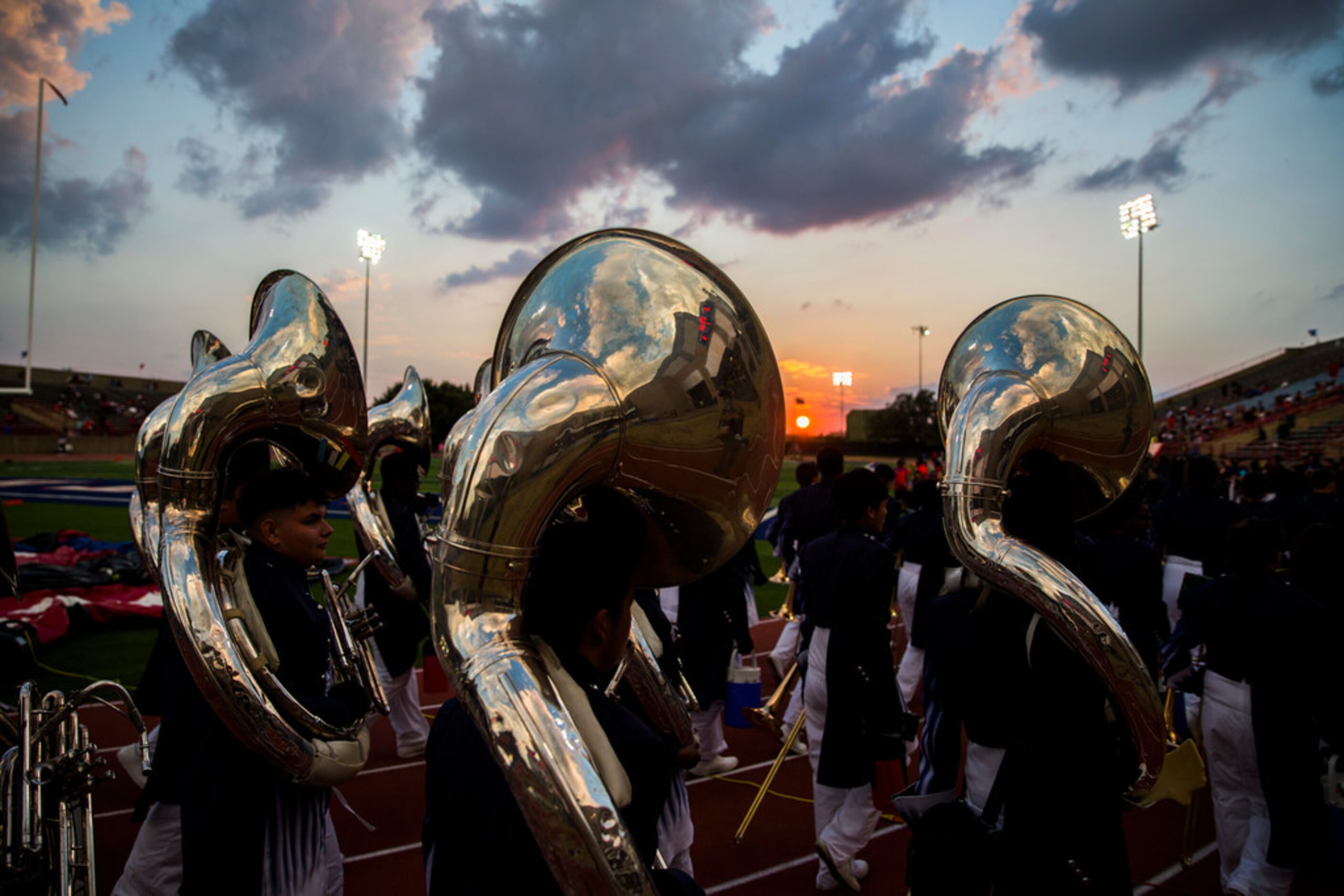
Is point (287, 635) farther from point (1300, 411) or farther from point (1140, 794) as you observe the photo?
point (1300, 411)

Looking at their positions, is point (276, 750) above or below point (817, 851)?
above

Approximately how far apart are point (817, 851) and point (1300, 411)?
41.2m

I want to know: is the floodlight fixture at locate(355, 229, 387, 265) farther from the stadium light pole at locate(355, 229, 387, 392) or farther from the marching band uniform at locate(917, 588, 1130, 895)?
the marching band uniform at locate(917, 588, 1130, 895)

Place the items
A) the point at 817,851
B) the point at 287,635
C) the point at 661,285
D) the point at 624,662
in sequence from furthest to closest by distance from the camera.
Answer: the point at 817,851, the point at 287,635, the point at 624,662, the point at 661,285

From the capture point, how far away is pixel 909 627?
6691 mm

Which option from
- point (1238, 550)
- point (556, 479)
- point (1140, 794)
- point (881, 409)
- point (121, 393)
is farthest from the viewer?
point (881, 409)

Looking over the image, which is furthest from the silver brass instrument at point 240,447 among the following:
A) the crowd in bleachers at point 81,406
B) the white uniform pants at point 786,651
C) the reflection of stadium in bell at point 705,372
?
the crowd in bleachers at point 81,406

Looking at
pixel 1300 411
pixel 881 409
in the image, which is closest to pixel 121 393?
pixel 881 409

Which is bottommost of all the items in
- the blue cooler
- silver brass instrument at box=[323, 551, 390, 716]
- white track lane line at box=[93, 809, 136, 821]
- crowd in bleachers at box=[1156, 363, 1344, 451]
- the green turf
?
white track lane line at box=[93, 809, 136, 821]

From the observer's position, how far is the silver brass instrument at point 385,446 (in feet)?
15.9

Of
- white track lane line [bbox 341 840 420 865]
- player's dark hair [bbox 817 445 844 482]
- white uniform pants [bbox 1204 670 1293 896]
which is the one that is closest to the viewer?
white uniform pants [bbox 1204 670 1293 896]

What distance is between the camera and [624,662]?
5.92 feet

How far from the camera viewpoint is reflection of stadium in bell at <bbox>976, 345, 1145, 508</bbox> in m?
2.39

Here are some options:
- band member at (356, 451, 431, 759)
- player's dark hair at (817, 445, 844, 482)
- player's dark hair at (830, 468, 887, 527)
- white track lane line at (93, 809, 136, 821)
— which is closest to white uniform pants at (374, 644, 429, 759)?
band member at (356, 451, 431, 759)
